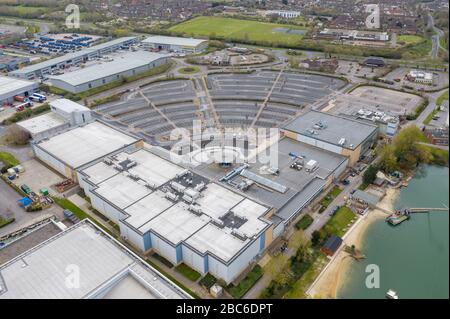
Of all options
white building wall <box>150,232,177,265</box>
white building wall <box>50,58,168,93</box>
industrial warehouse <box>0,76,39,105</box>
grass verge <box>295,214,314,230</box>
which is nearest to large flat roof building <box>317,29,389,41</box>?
white building wall <box>50,58,168,93</box>

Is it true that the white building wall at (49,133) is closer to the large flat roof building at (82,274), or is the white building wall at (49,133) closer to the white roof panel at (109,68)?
the white roof panel at (109,68)

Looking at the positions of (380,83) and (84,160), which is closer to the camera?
(84,160)

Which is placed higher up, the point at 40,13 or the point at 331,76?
the point at 40,13

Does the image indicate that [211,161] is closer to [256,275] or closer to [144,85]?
[256,275]

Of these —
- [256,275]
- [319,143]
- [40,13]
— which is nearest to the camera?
[256,275]

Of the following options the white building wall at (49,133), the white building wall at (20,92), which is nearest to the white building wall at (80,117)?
the white building wall at (49,133)

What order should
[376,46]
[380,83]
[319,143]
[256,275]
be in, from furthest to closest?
[376,46] < [380,83] < [319,143] < [256,275]

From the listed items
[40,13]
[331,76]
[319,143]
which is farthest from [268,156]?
[40,13]

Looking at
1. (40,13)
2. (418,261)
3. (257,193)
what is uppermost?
(40,13)
